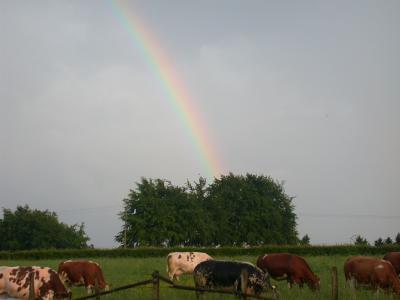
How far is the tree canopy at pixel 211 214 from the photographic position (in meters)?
87.8

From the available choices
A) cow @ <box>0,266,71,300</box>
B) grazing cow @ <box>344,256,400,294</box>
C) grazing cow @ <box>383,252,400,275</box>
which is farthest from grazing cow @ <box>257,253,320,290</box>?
cow @ <box>0,266,71,300</box>

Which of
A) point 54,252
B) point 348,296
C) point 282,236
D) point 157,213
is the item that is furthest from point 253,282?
point 282,236

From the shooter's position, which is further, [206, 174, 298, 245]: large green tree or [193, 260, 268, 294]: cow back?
[206, 174, 298, 245]: large green tree

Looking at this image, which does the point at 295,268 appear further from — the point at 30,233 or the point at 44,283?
the point at 30,233

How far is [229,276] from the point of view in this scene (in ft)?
61.2

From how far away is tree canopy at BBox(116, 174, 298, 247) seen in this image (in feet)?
288

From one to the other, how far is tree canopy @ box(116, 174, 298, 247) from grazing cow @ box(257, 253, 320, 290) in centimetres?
6333

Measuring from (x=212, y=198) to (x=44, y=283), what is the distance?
78960 millimetres

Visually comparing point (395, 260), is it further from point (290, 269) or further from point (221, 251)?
point (221, 251)

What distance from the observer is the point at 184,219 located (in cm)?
8969

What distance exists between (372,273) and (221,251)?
32740mm

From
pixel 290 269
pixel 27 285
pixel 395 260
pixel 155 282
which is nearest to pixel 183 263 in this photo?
pixel 290 269

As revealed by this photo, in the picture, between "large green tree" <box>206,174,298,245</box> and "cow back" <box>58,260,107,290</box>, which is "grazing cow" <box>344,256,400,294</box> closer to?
"cow back" <box>58,260,107,290</box>

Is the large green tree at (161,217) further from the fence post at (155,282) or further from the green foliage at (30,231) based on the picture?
the fence post at (155,282)
